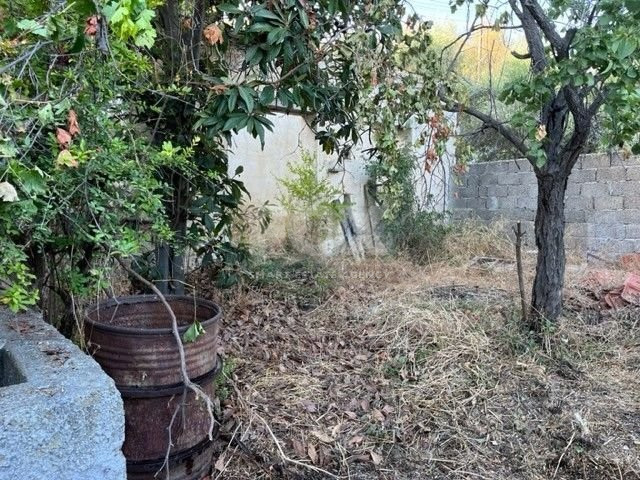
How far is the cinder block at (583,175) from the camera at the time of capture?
5.52m

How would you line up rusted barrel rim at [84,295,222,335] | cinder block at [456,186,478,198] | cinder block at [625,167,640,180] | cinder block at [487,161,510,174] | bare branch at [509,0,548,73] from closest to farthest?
rusted barrel rim at [84,295,222,335] → bare branch at [509,0,548,73] → cinder block at [625,167,640,180] → cinder block at [487,161,510,174] → cinder block at [456,186,478,198]

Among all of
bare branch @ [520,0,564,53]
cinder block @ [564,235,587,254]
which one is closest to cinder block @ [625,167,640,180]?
cinder block @ [564,235,587,254]

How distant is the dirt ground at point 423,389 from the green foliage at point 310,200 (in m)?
1.46

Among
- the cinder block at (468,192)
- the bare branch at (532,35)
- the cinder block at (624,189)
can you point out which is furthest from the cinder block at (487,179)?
the bare branch at (532,35)

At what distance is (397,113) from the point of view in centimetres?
255

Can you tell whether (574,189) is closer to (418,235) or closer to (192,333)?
(418,235)

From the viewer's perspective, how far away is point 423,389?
2654 millimetres

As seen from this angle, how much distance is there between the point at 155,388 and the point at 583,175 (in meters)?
5.34

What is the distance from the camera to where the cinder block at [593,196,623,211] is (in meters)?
5.32

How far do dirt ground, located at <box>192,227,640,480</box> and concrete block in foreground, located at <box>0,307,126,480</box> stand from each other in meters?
0.95

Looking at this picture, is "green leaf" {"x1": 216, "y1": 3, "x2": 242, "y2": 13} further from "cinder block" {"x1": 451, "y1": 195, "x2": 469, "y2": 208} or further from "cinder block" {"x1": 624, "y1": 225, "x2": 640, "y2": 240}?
"cinder block" {"x1": 451, "y1": 195, "x2": 469, "y2": 208}

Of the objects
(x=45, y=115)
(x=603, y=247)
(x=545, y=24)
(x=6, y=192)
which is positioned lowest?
(x=603, y=247)

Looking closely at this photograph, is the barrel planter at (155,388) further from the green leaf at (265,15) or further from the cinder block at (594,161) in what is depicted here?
the cinder block at (594,161)

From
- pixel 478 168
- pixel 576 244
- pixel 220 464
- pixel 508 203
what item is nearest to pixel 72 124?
pixel 220 464
